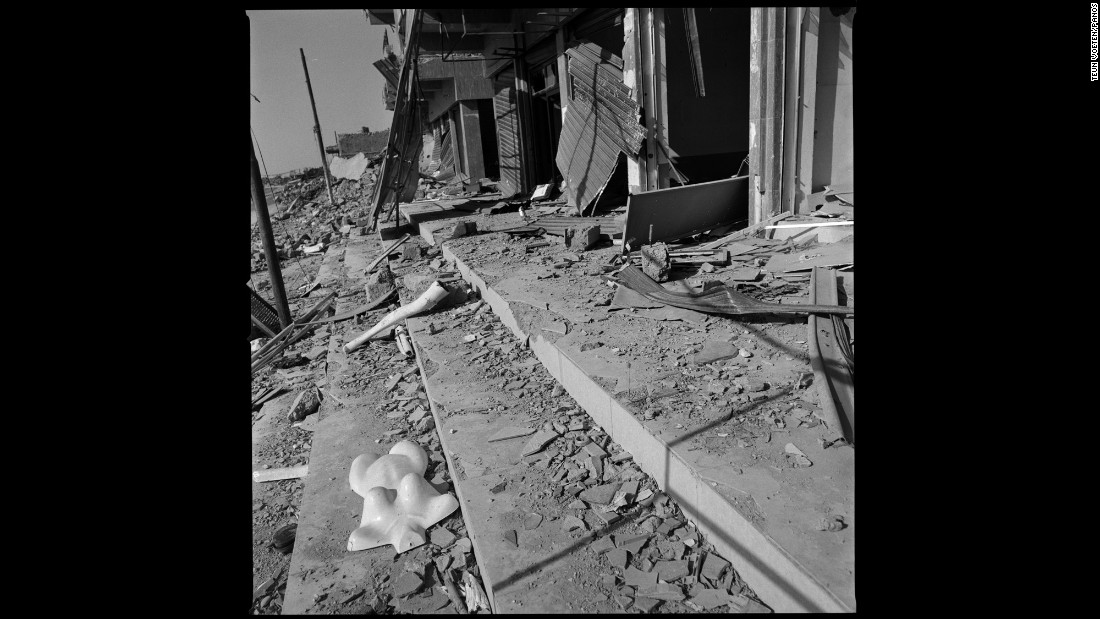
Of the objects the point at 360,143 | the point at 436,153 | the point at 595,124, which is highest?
the point at 360,143

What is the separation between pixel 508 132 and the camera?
53.4ft

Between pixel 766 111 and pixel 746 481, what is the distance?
592cm

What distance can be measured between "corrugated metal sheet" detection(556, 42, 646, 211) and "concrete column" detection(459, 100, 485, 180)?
10.4 m

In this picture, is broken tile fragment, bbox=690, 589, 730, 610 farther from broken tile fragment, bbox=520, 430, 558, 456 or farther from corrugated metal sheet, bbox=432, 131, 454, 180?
corrugated metal sheet, bbox=432, 131, 454, 180

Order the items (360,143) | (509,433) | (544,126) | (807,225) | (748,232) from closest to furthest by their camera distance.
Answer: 1. (509,433)
2. (807,225)
3. (748,232)
4. (544,126)
5. (360,143)

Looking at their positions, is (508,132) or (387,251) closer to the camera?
(387,251)

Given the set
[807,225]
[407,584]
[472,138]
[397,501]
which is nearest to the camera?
[407,584]

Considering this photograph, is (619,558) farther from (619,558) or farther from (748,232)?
(748,232)

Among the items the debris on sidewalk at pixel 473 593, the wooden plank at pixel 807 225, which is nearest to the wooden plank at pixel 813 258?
the wooden plank at pixel 807 225

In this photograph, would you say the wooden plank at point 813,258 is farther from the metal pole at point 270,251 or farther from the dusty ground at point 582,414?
the metal pole at point 270,251

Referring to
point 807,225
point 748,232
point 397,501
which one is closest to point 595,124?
point 748,232

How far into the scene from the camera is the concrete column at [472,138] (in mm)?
20953
